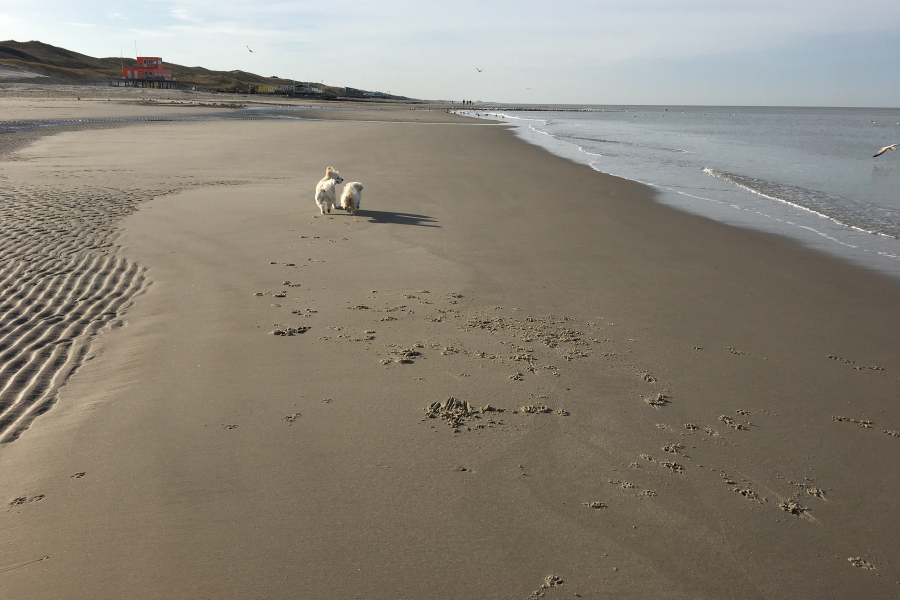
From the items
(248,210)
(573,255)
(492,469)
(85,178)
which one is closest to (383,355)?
(492,469)

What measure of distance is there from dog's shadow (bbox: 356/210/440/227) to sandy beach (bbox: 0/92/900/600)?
104 centimetres

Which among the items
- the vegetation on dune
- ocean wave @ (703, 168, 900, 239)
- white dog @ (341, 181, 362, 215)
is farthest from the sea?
the vegetation on dune

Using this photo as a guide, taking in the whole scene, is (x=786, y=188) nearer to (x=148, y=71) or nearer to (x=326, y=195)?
(x=326, y=195)

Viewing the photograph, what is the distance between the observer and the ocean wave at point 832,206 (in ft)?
33.7

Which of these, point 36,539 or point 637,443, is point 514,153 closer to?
point 637,443

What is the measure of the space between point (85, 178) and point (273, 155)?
5996mm

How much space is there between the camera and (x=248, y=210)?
9.26m

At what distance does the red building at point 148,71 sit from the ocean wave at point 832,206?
10442 cm

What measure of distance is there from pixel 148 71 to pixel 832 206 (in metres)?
111

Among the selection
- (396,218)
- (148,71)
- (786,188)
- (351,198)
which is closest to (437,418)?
(396,218)

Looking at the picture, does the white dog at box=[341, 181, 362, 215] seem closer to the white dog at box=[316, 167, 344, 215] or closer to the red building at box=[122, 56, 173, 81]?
the white dog at box=[316, 167, 344, 215]

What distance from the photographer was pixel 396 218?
912cm

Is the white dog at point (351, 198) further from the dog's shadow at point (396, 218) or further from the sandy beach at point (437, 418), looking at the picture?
the sandy beach at point (437, 418)

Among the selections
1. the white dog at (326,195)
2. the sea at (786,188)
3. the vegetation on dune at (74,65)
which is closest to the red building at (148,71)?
the vegetation on dune at (74,65)
